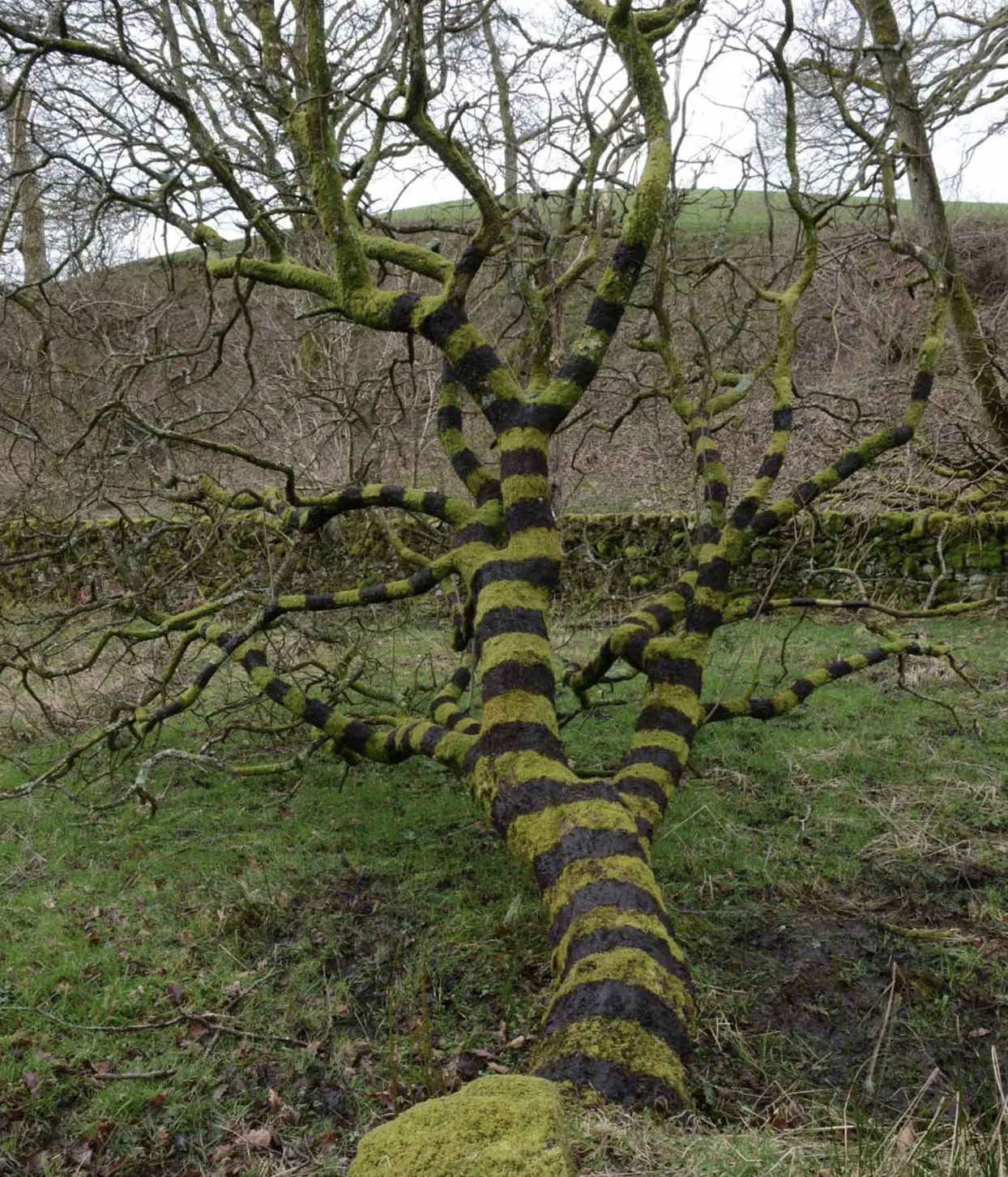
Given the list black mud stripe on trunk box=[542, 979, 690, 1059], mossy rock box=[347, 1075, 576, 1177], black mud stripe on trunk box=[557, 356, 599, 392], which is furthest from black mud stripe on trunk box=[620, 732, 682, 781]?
mossy rock box=[347, 1075, 576, 1177]

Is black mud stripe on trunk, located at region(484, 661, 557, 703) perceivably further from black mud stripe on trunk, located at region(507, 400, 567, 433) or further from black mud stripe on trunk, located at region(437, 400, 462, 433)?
black mud stripe on trunk, located at region(437, 400, 462, 433)

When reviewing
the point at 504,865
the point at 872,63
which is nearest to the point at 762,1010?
the point at 504,865

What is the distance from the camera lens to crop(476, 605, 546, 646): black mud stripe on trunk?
14.8ft

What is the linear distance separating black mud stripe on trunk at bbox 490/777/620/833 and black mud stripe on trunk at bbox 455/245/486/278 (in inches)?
110

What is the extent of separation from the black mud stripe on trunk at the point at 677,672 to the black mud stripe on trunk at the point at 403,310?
252 cm

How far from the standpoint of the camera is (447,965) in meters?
4.39

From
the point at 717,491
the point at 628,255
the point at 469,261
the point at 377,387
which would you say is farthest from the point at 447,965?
the point at 377,387

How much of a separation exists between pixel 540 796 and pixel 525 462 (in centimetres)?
185

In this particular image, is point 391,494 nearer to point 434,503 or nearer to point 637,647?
point 434,503

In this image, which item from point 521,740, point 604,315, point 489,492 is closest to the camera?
point 521,740


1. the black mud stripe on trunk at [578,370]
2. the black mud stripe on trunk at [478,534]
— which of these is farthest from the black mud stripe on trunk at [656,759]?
the black mud stripe on trunk at [578,370]

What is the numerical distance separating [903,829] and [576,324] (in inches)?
808

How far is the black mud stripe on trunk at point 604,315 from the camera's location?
4793 mm

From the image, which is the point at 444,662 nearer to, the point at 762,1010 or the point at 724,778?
the point at 724,778
